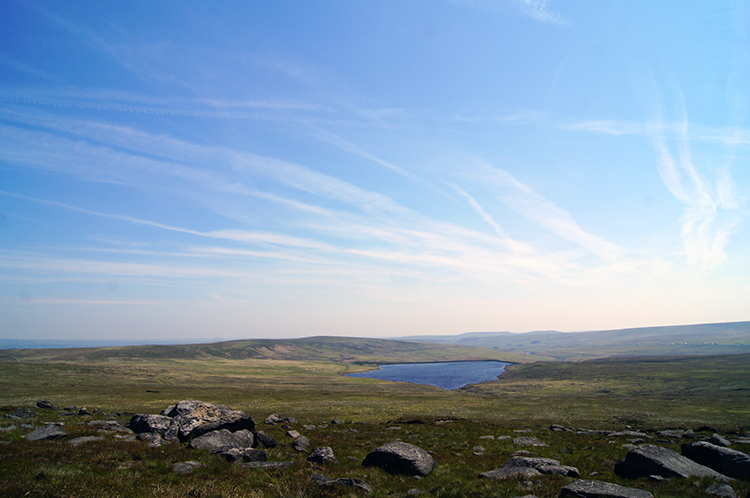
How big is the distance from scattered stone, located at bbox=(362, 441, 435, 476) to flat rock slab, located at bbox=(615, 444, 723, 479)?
10.1 meters

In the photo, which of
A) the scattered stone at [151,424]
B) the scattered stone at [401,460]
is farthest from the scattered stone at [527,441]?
the scattered stone at [151,424]

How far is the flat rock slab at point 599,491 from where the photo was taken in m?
12.0

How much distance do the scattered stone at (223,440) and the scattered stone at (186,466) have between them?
13.1ft

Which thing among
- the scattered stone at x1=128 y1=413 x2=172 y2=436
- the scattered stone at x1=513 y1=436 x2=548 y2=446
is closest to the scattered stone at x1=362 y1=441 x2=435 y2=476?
the scattered stone at x1=513 y1=436 x2=548 y2=446

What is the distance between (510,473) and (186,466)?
1584 cm

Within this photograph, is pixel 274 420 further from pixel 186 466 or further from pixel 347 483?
pixel 347 483

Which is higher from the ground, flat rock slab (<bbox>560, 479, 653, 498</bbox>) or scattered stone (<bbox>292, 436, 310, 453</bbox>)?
flat rock slab (<bbox>560, 479, 653, 498</bbox>)

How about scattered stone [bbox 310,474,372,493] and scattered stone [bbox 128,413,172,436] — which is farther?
scattered stone [bbox 128,413,172,436]

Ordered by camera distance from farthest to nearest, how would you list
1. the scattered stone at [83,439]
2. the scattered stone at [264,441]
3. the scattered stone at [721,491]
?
the scattered stone at [264,441]
the scattered stone at [83,439]
the scattered stone at [721,491]

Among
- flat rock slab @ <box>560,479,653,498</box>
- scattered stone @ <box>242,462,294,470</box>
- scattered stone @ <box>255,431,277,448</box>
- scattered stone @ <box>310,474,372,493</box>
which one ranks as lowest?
scattered stone @ <box>255,431,277,448</box>

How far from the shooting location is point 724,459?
17.1m

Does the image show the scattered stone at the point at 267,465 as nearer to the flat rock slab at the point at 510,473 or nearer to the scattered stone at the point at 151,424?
the scattered stone at the point at 151,424

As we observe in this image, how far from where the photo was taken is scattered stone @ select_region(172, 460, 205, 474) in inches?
590

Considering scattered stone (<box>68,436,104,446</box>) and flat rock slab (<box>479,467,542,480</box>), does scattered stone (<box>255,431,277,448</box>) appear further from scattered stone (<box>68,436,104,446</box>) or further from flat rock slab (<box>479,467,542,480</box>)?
flat rock slab (<box>479,467,542,480</box>)
